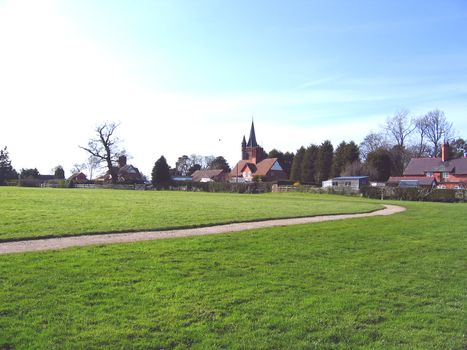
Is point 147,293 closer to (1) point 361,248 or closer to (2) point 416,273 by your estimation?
(2) point 416,273

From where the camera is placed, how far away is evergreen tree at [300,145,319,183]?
8725 cm

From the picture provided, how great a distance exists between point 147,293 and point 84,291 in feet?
3.19

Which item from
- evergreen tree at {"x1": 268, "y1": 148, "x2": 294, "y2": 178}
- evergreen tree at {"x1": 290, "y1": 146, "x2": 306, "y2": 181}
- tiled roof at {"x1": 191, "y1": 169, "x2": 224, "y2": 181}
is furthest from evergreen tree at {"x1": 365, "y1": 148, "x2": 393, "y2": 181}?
tiled roof at {"x1": 191, "y1": 169, "x2": 224, "y2": 181}

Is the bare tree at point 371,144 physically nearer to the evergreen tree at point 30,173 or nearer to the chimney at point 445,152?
the chimney at point 445,152

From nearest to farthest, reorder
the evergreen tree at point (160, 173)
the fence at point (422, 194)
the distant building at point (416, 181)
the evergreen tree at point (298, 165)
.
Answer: the fence at point (422, 194)
the distant building at point (416, 181)
the evergreen tree at point (160, 173)
the evergreen tree at point (298, 165)

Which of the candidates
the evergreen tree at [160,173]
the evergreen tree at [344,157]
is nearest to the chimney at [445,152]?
the evergreen tree at [344,157]

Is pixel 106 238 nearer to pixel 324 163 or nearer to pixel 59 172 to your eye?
pixel 324 163

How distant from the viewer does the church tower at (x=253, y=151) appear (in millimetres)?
107500

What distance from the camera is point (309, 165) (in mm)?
87500

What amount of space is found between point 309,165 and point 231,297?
3252 inches

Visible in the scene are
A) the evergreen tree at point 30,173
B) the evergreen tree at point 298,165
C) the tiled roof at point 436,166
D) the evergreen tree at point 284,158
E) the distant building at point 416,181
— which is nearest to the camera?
the distant building at point 416,181

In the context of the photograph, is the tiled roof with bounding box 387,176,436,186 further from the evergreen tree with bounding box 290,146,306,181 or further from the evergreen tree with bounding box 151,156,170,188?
the evergreen tree with bounding box 151,156,170,188

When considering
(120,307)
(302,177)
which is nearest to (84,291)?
(120,307)

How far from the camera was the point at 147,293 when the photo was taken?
6.59m
